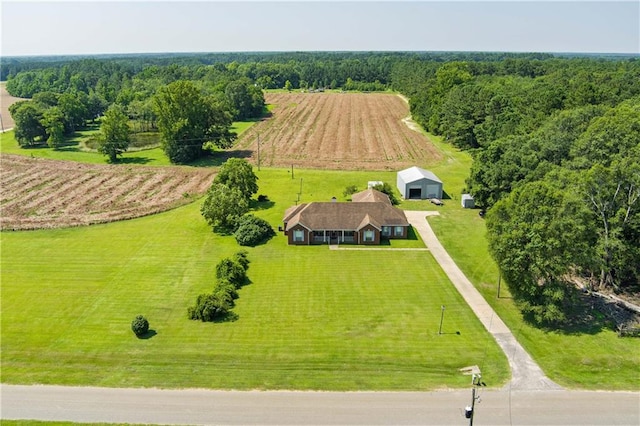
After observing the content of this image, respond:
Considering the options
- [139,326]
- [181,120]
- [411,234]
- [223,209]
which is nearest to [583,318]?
[411,234]

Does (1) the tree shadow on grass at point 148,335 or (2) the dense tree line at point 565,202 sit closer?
(1) the tree shadow on grass at point 148,335

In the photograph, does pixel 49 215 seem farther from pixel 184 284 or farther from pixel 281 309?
pixel 281 309

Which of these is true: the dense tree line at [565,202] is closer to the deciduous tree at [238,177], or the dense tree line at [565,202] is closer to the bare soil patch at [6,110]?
the deciduous tree at [238,177]

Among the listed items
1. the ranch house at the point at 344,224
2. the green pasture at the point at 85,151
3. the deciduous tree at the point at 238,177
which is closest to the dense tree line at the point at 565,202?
the ranch house at the point at 344,224

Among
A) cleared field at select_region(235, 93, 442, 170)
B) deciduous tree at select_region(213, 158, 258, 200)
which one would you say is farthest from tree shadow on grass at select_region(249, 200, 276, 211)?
cleared field at select_region(235, 93, 442, 170)

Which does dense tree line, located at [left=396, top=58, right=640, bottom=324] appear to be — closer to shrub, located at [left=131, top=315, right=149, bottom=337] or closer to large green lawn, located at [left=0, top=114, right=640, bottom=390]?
large green lawn, located at [left=0, top=114, right=640, bottom=390]

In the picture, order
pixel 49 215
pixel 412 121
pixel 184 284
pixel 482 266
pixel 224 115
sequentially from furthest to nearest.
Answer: pixel 412 121
pixel 224 115
pixel 49 215
pixel 482 266
pixel 184 284

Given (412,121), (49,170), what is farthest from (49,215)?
(412,121)
